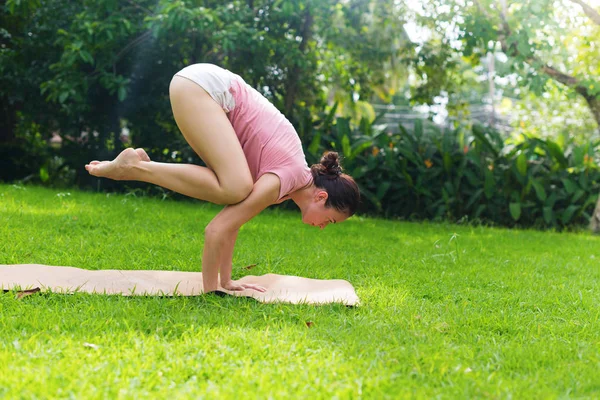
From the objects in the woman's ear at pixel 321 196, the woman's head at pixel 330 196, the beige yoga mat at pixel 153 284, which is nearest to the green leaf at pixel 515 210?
the beige yoga mat at pixel 153 284

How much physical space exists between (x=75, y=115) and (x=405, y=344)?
7.47 metres

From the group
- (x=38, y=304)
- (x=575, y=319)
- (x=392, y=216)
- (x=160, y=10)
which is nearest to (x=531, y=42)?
(x=392, y=216)

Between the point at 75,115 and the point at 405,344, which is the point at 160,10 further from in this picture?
the point at 405,344

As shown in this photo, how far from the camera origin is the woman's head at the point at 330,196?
11.3 feet

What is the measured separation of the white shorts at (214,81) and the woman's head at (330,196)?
23.9 inches

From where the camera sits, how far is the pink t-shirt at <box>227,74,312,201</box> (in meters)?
3.32

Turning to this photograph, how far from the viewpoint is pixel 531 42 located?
24.5ft

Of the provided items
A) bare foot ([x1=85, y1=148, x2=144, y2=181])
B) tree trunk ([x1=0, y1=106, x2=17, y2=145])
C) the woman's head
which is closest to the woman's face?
the woman's head

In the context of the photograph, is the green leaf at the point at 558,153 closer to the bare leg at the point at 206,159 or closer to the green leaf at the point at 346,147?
the green leaf at the point at 346,147

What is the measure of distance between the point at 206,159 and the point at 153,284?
0.77 meters

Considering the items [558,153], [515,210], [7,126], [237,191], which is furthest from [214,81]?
[7,126]

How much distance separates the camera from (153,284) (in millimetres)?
3494

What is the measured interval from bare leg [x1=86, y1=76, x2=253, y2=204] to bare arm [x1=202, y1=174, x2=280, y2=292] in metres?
0.05

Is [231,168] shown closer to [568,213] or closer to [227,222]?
[227,222]
